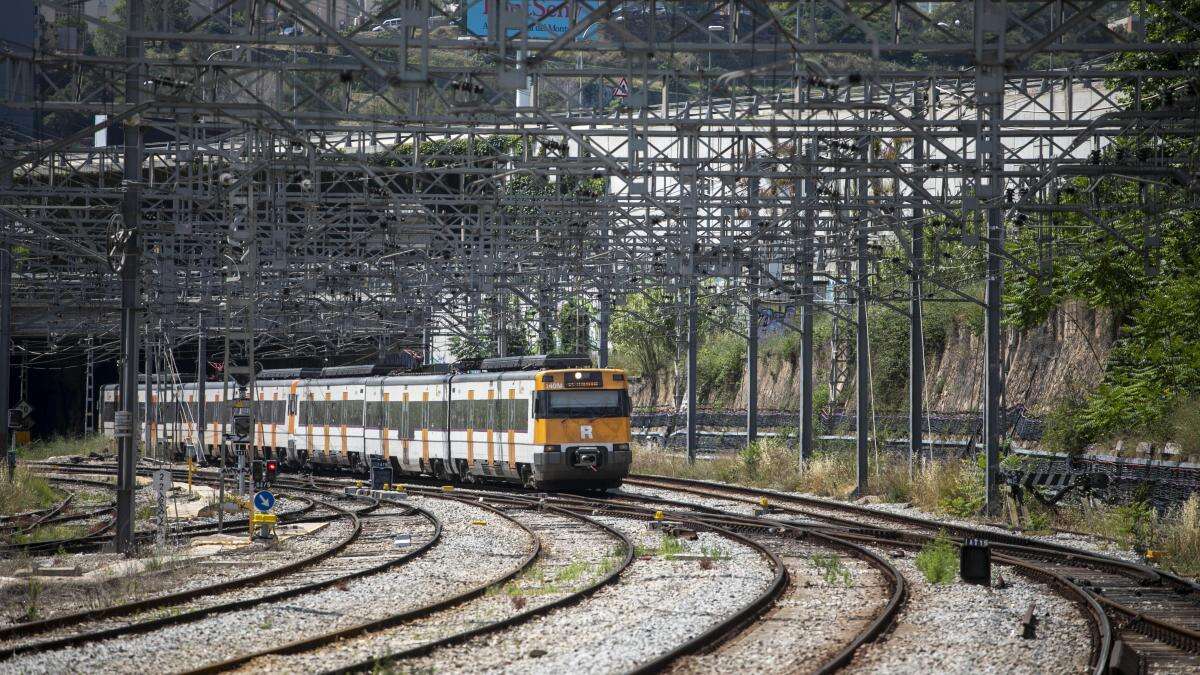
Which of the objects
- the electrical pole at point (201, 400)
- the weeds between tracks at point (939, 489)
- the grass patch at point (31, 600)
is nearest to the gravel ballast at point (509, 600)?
the grass patch at point (31, 600)

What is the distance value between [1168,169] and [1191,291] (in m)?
9.08

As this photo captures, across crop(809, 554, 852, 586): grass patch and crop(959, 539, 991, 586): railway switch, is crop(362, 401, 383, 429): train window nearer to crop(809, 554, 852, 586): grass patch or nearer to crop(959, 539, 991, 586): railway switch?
crop(809, 554, 852, 586): grass patch

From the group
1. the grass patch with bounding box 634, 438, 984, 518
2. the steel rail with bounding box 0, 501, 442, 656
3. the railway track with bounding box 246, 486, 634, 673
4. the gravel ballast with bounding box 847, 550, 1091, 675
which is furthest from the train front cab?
the gravel ballast with bounding box 847, 550, 1091, 675

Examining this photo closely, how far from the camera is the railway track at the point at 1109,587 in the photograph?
11727 millimetres

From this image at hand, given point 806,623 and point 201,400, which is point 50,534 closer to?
point 806,623

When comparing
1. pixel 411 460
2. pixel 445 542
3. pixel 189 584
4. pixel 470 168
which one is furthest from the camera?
pixel 411 460

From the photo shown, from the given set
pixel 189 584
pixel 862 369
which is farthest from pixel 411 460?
pixel 189 584

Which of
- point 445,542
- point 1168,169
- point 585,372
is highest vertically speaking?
point 1168,169

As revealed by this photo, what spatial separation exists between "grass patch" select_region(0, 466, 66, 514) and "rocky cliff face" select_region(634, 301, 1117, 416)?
23878 mm

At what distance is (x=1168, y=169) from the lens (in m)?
21.3

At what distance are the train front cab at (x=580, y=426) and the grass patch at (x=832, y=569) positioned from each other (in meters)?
11.6

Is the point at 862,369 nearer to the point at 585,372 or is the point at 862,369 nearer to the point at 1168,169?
the point at 585,372

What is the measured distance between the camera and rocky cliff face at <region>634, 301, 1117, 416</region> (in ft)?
127

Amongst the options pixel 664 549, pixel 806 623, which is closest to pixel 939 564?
pixel 806 623
